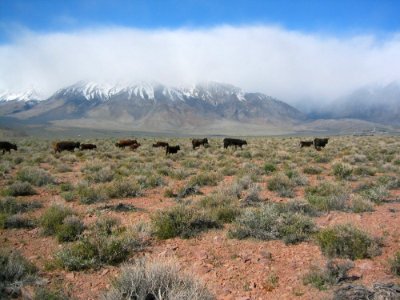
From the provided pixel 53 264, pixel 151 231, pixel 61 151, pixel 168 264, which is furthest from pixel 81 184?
pixel 61 151

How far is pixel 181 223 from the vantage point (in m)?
9.00

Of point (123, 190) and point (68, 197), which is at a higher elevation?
point (123, 190)

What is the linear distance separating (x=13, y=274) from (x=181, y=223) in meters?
3.75

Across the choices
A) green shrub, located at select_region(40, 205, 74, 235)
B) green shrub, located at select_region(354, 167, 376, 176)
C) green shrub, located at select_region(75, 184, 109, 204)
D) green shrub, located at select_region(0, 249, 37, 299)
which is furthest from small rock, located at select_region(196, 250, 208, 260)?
green shrub, located at select_region(354, 167, 376, 176)

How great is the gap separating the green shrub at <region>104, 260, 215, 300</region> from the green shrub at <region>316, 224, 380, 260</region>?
323 centimetres

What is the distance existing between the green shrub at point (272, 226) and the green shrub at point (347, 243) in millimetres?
741

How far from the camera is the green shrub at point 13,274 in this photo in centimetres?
578

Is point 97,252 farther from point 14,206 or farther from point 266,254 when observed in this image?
point 14,206

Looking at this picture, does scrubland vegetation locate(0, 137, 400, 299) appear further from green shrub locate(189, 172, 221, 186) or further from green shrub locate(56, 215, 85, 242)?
green shrub locate(189, 172, 221, 186)

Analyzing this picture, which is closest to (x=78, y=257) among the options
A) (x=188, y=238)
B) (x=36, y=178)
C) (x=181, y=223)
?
(x=188, y=238)

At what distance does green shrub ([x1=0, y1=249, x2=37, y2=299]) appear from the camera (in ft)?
19.0

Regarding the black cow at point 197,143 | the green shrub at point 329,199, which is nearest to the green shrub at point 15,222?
the green shrub at point 329,199

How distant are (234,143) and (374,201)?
25.0 metres

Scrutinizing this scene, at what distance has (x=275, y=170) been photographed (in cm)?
1914
